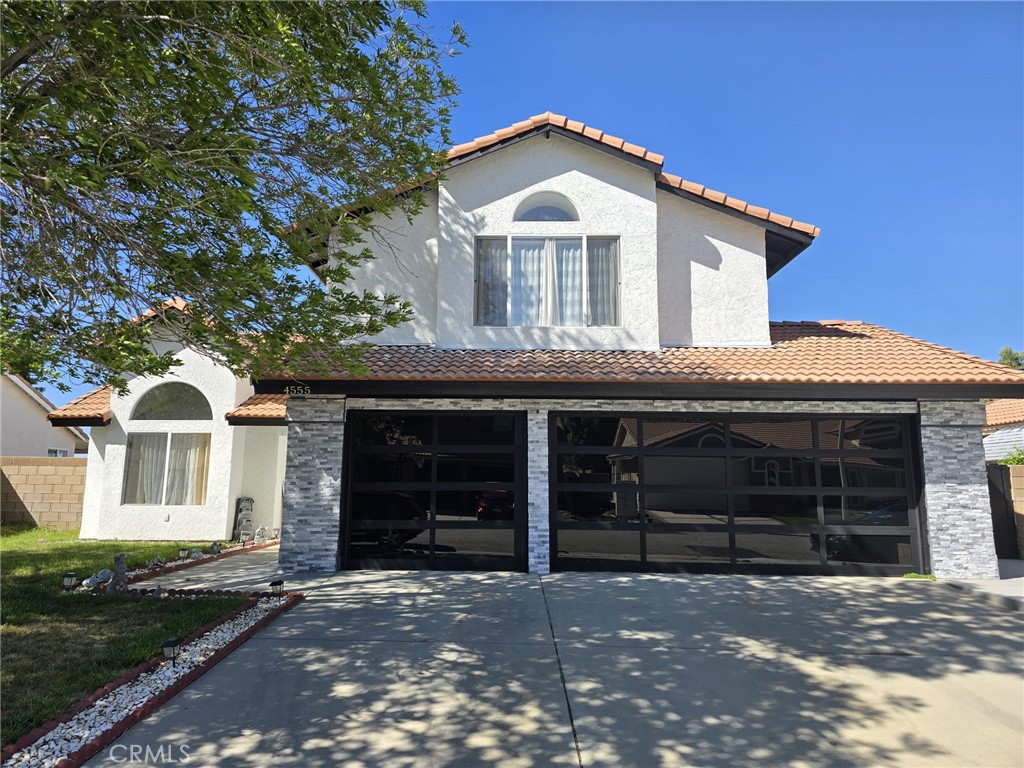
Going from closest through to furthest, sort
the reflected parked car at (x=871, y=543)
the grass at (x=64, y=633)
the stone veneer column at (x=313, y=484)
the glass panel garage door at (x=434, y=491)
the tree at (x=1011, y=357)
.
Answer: the grass at (x=64, y=633)
the stone veneer column at (x=313, y=484)
the reflected parked car at (x=871, y=543)
the glass panel garage door at (x=434, y=491)
the tree at (x=1011, y=357)

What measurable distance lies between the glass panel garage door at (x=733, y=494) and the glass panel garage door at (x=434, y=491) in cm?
87

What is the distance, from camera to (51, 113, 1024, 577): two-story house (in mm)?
9680

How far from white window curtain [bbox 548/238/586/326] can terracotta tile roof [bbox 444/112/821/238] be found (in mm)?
1965

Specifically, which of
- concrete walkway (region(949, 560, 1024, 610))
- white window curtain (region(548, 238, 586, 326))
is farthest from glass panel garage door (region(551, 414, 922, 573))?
white window curtain (region(548, 238, 586, 326))

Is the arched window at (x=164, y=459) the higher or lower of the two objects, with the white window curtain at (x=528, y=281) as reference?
lower

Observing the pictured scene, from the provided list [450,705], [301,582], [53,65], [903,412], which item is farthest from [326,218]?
[903,412]

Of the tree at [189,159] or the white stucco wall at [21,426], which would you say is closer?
the tree at [189,159]

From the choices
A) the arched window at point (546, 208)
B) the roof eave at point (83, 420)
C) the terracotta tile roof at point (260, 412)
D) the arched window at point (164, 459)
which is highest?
the arched window at point (546, 208)

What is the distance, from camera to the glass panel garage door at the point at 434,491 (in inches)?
397

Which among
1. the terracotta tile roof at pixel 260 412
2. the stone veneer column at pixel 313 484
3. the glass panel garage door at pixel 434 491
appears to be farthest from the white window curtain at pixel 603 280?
the terracotta tile roof at pixel 260 412

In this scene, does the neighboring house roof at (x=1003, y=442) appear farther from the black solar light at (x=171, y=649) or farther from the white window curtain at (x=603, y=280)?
the black solar light at (x=171, y=649)

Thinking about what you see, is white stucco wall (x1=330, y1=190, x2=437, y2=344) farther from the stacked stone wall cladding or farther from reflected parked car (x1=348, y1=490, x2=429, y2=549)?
the stacked stone wall cladding

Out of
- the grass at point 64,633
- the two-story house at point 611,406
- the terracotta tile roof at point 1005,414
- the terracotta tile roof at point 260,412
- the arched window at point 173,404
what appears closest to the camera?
the grass at point 64,633

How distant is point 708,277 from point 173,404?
12.2m
